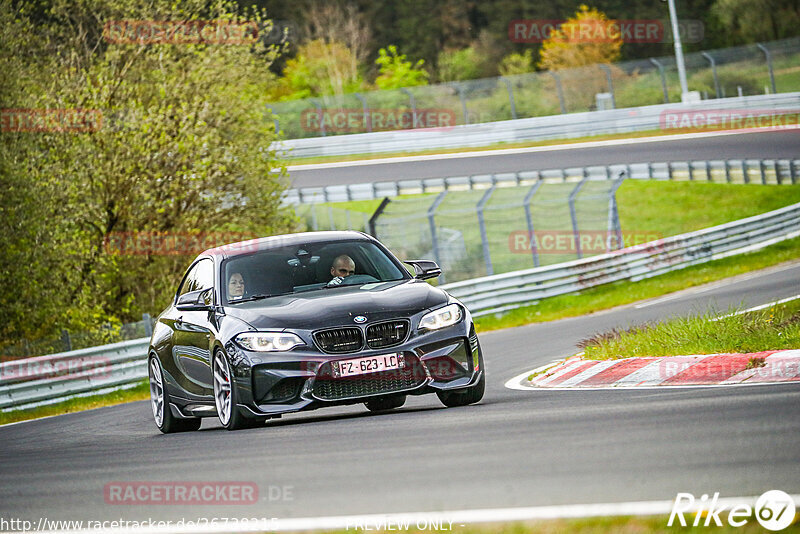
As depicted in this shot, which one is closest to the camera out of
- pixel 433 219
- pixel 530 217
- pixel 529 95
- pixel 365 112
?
pixel 433 219

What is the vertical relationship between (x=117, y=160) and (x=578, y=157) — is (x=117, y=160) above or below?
above

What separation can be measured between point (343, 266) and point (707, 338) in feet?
10.8

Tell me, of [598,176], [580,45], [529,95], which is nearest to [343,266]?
[598,176]

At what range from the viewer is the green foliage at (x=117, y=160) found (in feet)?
73.0

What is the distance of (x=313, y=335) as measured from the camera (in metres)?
8.97

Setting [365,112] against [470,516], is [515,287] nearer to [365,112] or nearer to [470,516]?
[470,516]

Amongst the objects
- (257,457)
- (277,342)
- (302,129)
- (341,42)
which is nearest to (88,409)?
(277,342)

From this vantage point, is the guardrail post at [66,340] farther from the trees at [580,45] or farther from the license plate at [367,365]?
the trees at [580,45]

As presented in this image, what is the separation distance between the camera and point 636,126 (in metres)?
45.3

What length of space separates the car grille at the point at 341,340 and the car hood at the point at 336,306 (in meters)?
0.06

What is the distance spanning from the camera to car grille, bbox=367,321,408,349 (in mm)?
9047

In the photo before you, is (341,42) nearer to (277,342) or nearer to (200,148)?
(200,148)

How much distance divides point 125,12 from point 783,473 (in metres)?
24.5

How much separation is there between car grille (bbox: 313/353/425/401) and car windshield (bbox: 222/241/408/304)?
3.92 feet
